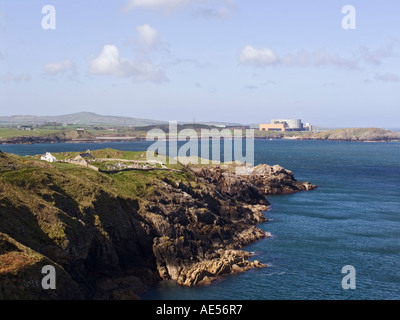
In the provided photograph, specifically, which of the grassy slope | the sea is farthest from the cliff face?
the sea

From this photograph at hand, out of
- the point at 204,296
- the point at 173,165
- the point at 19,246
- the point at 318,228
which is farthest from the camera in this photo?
the point at 173,165

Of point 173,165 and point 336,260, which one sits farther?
point 173,165

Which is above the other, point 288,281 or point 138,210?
point 138,210

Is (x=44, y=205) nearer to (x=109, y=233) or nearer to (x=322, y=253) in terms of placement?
(x=109, y=233)

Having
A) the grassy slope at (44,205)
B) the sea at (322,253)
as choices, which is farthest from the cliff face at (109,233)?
the sea at (322,253)

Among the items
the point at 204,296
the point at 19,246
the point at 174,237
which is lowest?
the point at 204,296

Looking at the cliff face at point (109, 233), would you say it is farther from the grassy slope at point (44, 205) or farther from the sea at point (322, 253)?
the sea at point (322, 253)

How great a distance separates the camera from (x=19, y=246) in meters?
40.5

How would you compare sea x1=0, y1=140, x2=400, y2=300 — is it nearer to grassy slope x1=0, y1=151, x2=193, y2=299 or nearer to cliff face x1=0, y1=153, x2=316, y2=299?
cliff face x1=0, y1=153, x2=316, y2=299

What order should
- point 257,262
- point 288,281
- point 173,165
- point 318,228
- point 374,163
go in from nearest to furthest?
point 288,281
point 257,262
point 318,228
point 173,165
point 374,163

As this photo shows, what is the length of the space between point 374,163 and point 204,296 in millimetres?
159910

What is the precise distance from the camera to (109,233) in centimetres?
5559

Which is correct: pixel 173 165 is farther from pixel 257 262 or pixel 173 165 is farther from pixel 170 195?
pixel 257 262
